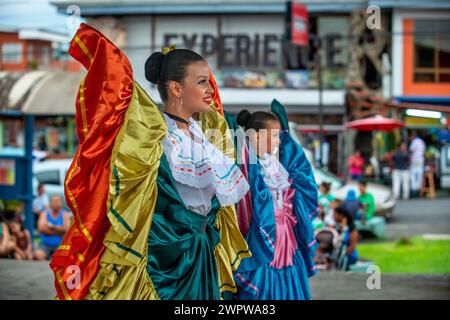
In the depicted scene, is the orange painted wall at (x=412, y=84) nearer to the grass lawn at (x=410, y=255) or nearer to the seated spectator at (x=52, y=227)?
the grass lawn at (x=410, y=255)

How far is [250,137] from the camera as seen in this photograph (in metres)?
4.08

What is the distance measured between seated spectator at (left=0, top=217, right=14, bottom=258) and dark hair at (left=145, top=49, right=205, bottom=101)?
5.43 m

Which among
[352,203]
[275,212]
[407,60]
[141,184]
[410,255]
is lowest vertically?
[410,255]

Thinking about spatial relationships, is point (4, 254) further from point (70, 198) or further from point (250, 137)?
point (70, 198)

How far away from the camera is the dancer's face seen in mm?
3203

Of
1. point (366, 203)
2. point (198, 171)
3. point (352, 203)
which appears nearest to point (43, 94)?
point (352, 203)

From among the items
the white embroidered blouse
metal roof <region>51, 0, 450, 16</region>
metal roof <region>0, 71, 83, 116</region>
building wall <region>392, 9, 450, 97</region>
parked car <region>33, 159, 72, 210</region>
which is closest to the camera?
the white embroidered blouse

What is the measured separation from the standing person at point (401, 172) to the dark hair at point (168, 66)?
49.4 ft

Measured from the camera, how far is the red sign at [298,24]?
1938cm

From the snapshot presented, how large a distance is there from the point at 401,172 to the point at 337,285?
12000mm

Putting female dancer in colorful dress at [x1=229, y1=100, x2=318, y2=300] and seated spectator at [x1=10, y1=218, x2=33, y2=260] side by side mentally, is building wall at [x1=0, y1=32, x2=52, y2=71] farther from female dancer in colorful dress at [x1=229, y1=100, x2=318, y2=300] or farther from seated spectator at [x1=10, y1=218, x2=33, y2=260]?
female dancer in colorful dress at [x1=229, y1=100, x2=318, y2=300]

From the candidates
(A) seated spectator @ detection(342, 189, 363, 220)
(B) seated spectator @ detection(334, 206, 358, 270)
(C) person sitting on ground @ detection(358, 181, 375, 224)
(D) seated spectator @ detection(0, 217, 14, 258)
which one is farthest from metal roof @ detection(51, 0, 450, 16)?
(D) seated spectator @ detection(0, 217, 14, 258)

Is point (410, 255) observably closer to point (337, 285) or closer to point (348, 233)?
point (348, 233)

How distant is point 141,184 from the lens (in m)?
2.94
